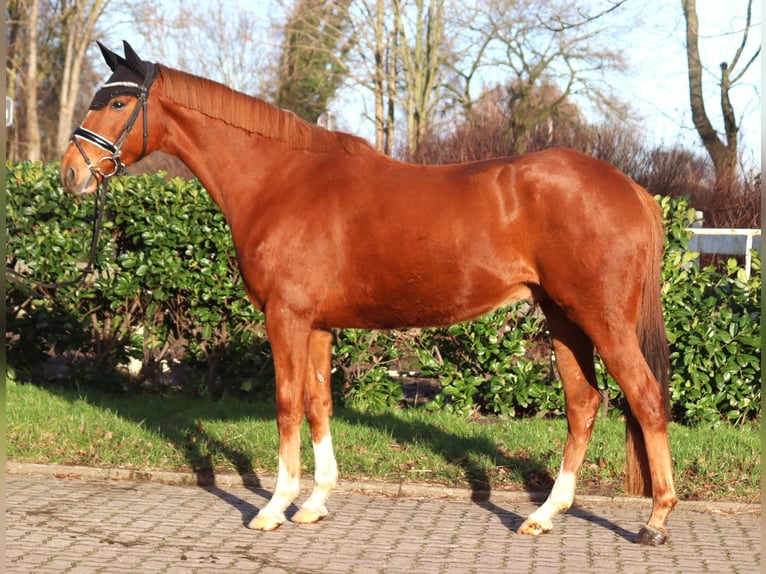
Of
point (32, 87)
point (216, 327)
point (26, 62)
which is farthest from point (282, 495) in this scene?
point (26, 62)

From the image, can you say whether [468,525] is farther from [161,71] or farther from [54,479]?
[161,71]

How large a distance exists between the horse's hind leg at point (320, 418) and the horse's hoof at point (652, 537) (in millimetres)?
1737

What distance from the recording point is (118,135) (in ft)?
18.0

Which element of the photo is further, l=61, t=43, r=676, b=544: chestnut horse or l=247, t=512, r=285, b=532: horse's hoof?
l=247, t=512, r=285, b=532: horse's hoof

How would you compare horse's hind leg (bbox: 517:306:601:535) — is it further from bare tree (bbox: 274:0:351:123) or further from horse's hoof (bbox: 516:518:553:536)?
bare tree (bbox: 274:0:351:123)

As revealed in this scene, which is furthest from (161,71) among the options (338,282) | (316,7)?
(316,7)

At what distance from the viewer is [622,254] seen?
4992 mm

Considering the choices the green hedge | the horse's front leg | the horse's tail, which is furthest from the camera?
the green hedge

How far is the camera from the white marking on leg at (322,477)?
543 cm

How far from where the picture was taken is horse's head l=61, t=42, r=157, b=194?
5.45 meters

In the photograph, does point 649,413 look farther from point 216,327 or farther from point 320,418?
point 216,327

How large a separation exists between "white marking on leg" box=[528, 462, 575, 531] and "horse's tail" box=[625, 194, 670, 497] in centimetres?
38

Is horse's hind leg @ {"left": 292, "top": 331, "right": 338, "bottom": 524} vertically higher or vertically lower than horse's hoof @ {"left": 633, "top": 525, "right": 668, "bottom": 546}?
higher

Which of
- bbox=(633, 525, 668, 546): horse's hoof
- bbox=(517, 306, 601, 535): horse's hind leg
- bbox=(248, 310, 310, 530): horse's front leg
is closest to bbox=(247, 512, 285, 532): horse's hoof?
bbox=(248, 310, 310, 530): horse's front leg
